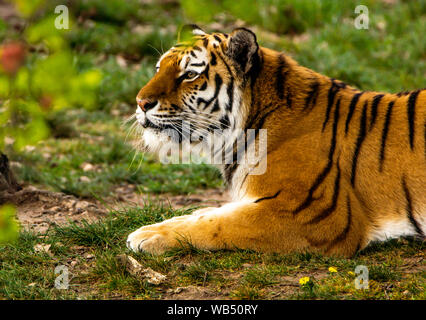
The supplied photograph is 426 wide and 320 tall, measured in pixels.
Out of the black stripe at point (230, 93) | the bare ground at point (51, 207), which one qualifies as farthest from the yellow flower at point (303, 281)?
the bare ground at point (51, 207)

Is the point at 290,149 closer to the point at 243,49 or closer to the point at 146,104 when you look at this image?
the point at 243,49

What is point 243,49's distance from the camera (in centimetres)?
360

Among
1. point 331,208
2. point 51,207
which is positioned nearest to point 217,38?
point 331,208

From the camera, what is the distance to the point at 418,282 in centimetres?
296

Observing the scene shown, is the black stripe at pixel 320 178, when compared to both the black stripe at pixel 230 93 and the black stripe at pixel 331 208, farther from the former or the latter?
the black stripe at pixel 230 93

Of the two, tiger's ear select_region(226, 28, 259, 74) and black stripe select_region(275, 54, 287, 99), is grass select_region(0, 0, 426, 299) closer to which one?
tiger's ear select_region(226, 28, 259, 74)

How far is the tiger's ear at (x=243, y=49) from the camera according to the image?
11.5 ft

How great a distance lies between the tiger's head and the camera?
3.61 m

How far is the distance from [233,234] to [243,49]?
116cm

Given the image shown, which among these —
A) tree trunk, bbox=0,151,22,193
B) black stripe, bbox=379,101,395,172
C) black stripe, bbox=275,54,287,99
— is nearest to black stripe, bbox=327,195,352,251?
black stripe, bbox=379,101,395,172

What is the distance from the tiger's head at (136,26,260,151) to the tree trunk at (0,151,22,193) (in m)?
1.59

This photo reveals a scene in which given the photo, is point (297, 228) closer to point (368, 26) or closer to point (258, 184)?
point (258, 184)
